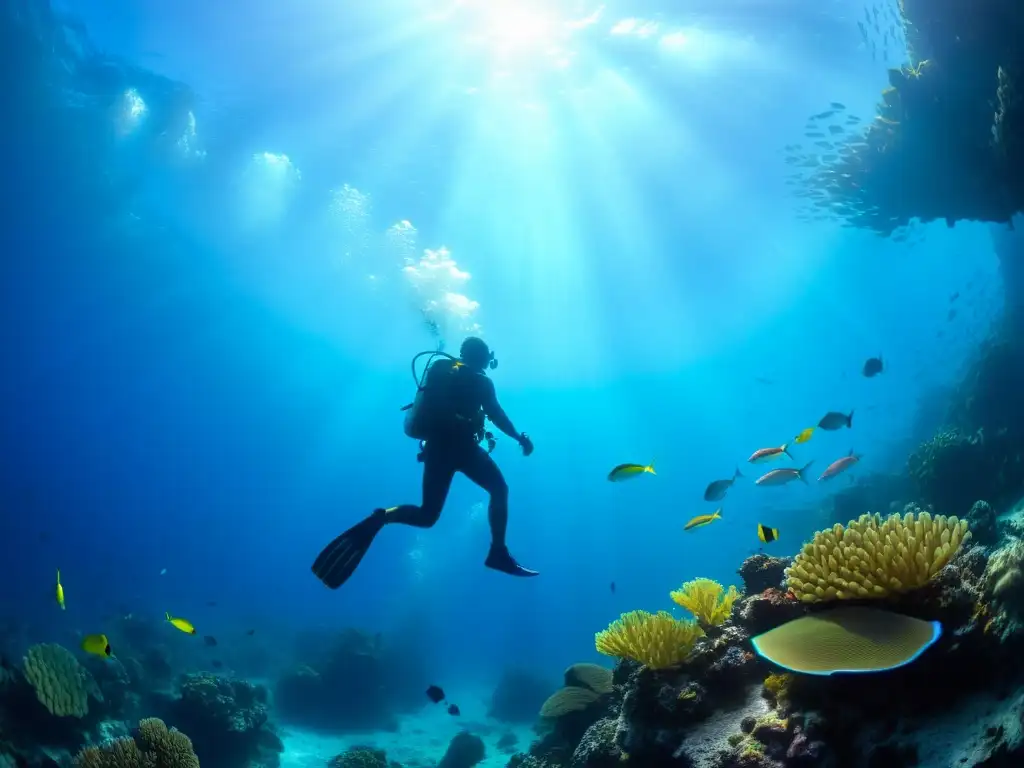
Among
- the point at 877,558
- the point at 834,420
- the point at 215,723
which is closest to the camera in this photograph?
the point at 877,558

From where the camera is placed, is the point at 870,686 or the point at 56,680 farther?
the point at 56,680

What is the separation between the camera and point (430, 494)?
275 inches

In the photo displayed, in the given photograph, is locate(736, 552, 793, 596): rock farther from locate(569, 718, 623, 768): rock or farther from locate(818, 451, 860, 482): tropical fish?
locate(818, 451, 860, 482): tropical fish

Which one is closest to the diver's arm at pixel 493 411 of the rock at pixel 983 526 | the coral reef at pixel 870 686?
the coral reef at pixel 870 686

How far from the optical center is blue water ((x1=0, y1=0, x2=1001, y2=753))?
2419 centimetres

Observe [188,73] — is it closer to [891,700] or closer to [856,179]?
[856,179]

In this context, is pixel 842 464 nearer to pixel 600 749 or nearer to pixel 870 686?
pixel 600 749

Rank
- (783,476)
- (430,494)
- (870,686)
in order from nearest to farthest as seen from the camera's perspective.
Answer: (870,686), (430,494), (783,476)

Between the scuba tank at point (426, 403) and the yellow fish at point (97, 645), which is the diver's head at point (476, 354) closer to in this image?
the scuba tank at point (426, 403)

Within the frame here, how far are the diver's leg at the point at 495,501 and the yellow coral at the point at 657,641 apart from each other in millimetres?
2494

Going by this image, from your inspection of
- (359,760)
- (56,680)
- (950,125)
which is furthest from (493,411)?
(950,125)

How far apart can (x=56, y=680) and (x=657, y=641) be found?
34.0 ft

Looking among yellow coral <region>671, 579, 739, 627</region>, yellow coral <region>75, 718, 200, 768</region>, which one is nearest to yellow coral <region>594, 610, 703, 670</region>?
yellow coral <region>671, 579, 739, 627</region>

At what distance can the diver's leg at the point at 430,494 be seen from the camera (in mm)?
6789
